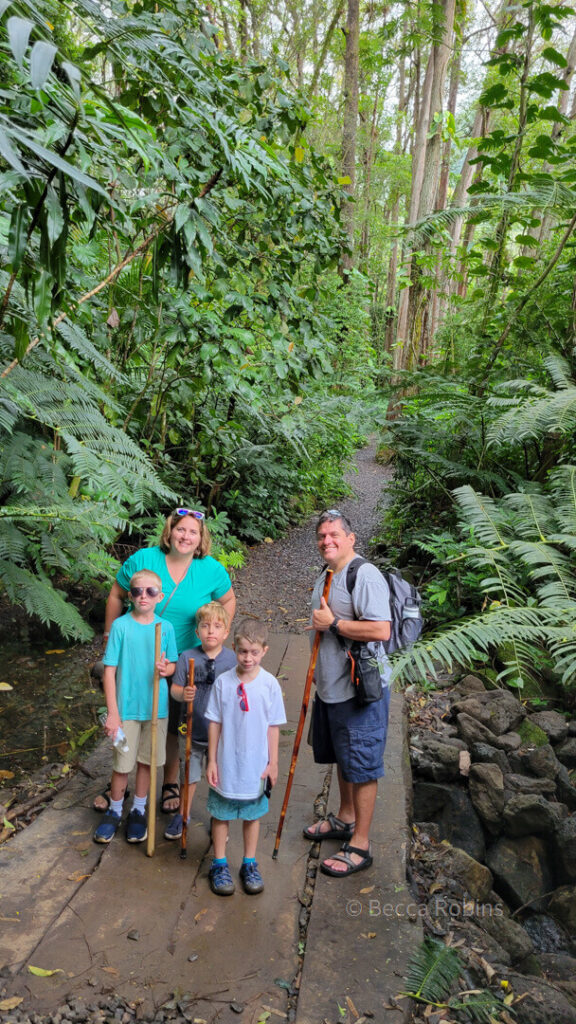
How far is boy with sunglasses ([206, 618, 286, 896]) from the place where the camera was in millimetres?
2836

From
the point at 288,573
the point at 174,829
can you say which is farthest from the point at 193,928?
the point at 288,573

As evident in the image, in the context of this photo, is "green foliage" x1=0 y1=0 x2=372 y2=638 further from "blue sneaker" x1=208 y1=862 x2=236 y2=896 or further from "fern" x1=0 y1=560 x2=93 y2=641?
"blue sneaker" x1=208 y1=862 x2=236 y2=896

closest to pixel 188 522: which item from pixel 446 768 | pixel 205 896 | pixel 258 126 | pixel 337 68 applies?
pixel 205 896

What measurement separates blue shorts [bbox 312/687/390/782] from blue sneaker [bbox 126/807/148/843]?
103 centimetres

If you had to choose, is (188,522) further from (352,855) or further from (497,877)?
(497,877)

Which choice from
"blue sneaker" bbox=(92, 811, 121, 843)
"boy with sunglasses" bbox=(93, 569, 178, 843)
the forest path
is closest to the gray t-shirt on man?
"boy with sunglasses" bbox=(93, 569, 178, 843)

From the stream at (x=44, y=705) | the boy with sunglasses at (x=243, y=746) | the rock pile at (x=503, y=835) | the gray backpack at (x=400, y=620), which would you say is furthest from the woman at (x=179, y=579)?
the rock pile at (x=503, y=835)

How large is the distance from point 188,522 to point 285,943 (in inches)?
75.1

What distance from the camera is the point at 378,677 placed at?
3.07 m

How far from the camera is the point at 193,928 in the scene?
2.66m

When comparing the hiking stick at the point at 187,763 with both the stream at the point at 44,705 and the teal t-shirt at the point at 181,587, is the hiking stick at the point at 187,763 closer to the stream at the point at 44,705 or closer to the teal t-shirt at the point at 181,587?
the teal t-shirt at the point at 181,587

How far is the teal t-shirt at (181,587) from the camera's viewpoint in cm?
331

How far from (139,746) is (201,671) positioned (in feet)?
1.65

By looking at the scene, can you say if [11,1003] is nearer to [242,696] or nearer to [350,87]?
[242,696]
